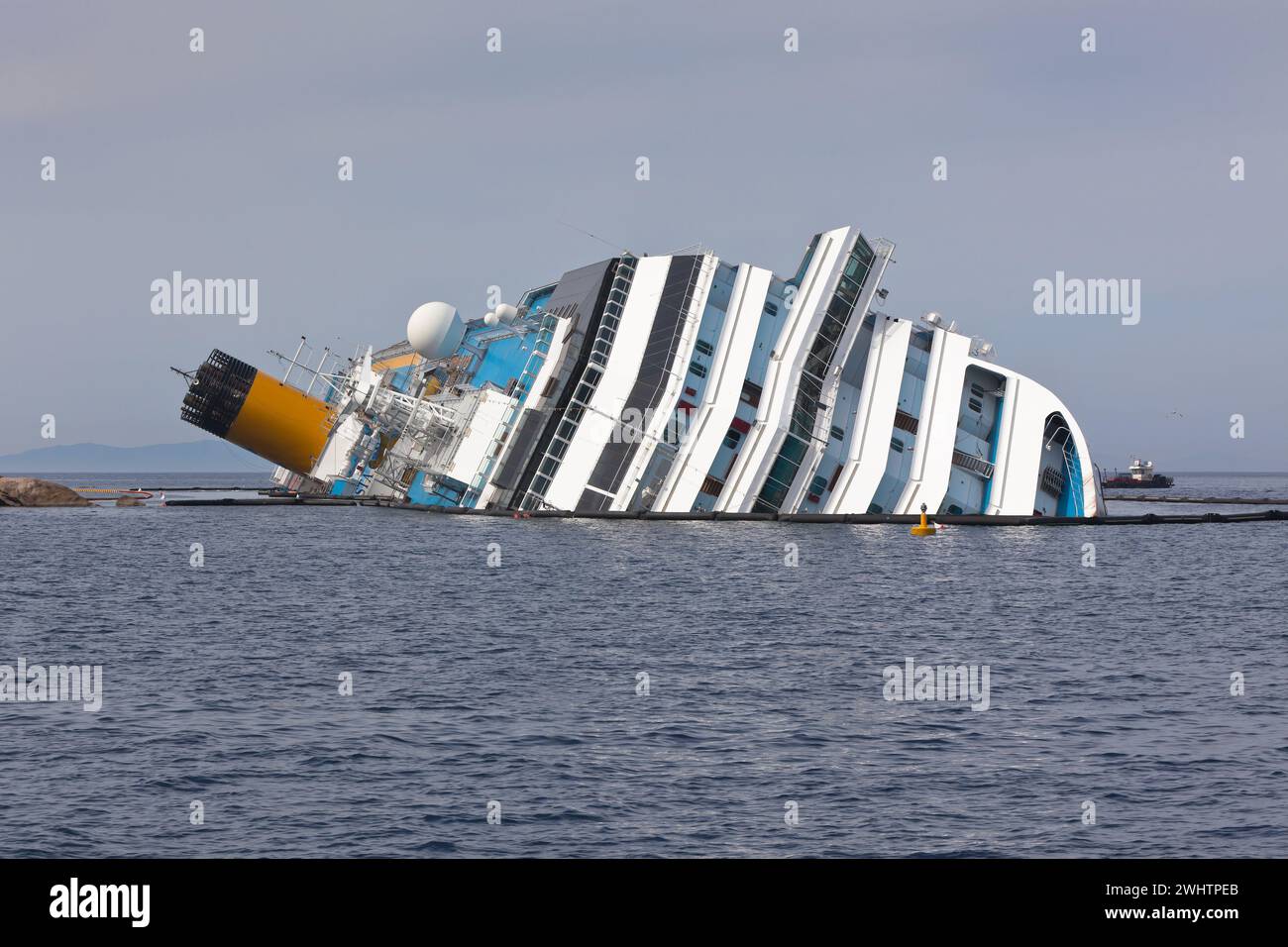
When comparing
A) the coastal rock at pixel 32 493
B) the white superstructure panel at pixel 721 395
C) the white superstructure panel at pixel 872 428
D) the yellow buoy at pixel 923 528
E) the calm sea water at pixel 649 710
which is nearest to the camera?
the calm sea water at pixel 649 710

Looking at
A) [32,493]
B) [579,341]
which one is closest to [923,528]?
[579,341]

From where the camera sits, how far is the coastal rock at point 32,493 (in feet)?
354

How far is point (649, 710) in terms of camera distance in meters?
28.5

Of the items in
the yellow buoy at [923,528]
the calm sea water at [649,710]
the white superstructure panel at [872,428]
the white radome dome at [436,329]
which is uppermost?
the white radome dome at [436,329]

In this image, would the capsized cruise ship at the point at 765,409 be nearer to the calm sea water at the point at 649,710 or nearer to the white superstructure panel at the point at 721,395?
the white superstructure panel at the point at 721,395

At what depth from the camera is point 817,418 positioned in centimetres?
6550

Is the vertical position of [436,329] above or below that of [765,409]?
above

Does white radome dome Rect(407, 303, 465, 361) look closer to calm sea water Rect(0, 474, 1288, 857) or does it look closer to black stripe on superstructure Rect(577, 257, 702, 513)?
black stripe on superstructure Rect(577, 257, 702, 513)

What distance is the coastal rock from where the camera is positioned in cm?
10788

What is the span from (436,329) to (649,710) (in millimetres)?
54734

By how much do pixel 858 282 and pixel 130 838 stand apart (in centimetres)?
5207

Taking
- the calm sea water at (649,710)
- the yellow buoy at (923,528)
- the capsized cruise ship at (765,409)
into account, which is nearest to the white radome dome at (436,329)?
the capsized cruise ship at (765,409)

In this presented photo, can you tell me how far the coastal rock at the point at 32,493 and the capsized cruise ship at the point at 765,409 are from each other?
52588mm

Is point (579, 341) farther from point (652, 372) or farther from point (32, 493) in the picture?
point (32, 493)
